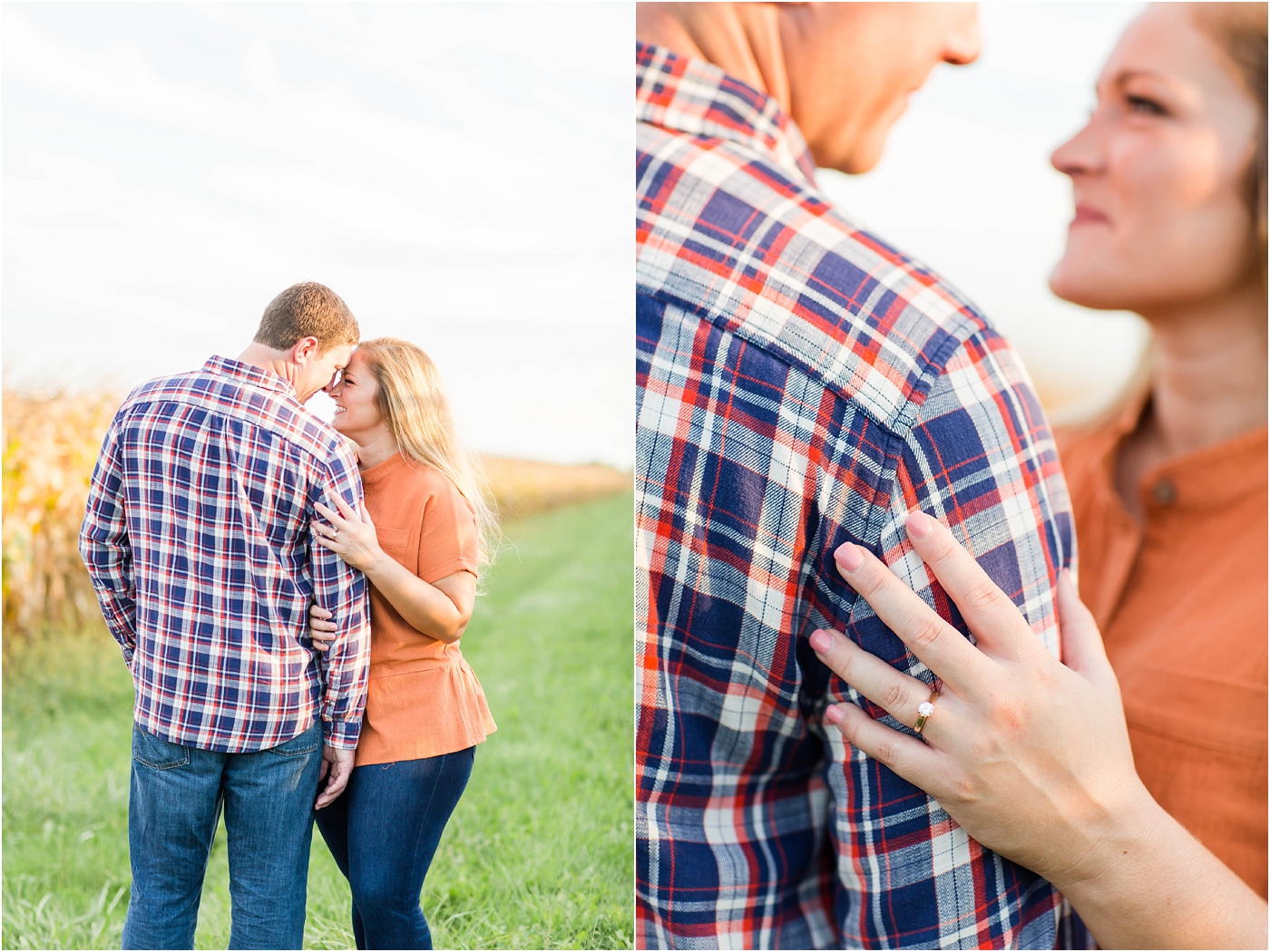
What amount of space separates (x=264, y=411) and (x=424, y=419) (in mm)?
198

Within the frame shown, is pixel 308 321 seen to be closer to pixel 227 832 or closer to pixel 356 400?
pixel 356 400

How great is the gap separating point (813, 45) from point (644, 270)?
1.61 ft

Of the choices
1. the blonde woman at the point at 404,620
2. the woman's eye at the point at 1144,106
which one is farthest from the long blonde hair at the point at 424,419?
the woman's eye at the point at 1144,106

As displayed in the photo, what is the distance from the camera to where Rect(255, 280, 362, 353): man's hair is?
1101mm

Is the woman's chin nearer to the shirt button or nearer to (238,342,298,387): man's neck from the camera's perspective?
the shirt button

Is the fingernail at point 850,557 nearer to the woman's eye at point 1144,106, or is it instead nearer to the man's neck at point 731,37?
the man's neck at point 731,37

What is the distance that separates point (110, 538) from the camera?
1088 mm

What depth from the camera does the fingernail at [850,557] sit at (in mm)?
881

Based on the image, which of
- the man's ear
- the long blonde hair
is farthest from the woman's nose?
the man's ear

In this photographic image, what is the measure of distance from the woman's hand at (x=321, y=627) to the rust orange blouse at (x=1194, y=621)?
1.37m

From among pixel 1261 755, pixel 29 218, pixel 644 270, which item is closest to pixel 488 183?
pixel 644 270

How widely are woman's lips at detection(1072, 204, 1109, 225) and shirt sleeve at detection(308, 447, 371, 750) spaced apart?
5.11 feet

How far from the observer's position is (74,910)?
48.4 inches

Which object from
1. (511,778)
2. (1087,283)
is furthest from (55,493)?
(1087,283)
